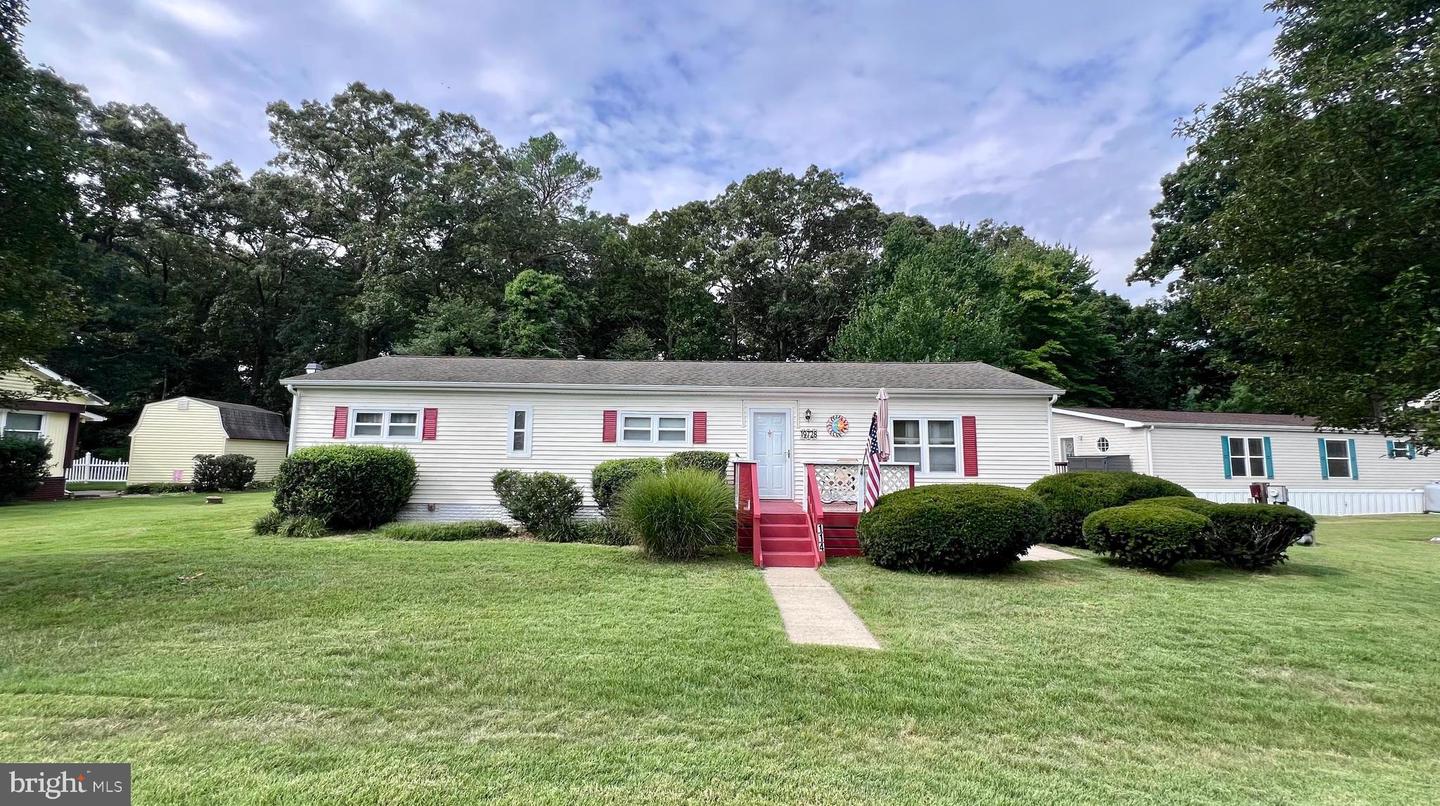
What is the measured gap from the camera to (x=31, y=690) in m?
3.83

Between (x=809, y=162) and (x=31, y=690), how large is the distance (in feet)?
111

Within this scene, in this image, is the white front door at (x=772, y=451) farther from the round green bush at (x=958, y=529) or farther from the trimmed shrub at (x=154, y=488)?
the trimmed shrub at (x=154, y=488)

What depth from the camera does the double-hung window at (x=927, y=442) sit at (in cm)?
1277

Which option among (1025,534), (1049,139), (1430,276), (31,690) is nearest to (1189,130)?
(1430,276)

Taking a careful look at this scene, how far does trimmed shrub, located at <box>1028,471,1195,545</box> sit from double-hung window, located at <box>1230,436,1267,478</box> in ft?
31.2

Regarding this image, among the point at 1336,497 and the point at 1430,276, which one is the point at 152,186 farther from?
the point at 1336,497

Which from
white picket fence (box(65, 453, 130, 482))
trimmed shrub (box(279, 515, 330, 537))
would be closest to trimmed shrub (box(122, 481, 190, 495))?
white picket fence (box(65, 453, 130, 482))

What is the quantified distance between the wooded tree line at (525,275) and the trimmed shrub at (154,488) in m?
8.94

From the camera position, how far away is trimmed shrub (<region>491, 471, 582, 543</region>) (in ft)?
36.3

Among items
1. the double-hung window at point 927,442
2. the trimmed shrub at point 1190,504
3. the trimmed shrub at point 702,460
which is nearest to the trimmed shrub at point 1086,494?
the trimmed shrub at point 1190,504

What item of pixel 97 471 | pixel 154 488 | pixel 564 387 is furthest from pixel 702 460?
pixel 97 471

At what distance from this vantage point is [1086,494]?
416 inches

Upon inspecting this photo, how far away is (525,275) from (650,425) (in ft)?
54.5

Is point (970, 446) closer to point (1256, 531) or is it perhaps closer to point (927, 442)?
point (927, 442)
